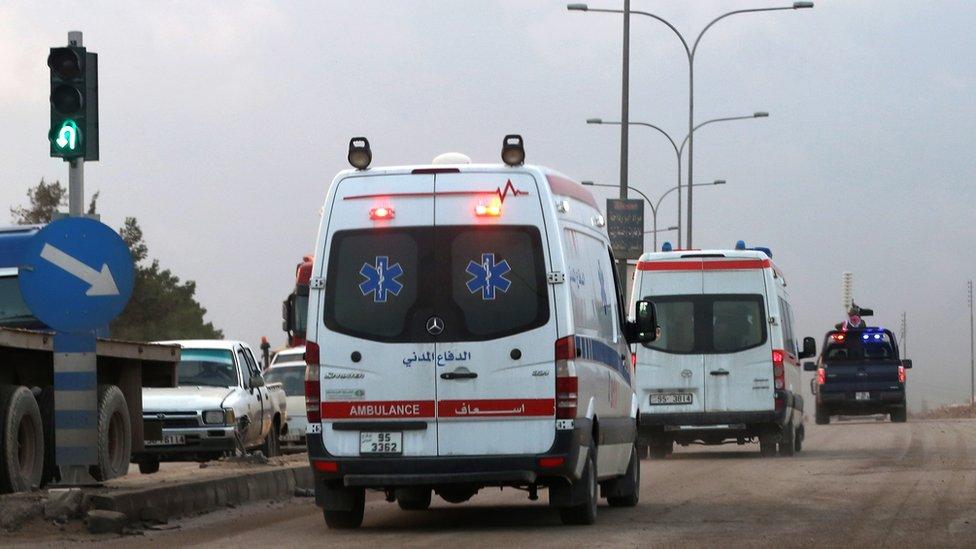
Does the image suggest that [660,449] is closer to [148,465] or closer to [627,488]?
[148,465]

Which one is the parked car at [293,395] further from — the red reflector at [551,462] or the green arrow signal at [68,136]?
the red reflector at [551,462]

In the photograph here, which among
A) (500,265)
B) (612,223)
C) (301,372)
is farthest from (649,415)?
(612,223)

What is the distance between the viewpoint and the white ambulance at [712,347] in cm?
2570

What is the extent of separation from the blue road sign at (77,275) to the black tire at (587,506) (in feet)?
11.1

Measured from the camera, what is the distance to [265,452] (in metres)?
26.5

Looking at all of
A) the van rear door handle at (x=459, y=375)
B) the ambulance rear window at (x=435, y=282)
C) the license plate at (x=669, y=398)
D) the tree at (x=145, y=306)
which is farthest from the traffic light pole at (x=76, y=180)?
the tree at (x=145, y=306)

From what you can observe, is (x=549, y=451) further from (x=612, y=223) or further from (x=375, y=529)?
(x=612, y=223)

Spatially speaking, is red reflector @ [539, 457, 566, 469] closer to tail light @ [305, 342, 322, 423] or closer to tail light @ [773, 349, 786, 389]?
tail light @ [305, 342, 322, 423]

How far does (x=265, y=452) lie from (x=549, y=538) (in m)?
13.9

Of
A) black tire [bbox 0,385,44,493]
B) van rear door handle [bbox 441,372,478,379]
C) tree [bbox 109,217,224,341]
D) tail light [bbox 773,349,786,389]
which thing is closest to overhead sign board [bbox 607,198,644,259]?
tail light [bbox 773,349,786,389]

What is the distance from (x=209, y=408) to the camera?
2391cm

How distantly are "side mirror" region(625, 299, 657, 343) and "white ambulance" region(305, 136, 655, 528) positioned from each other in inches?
82.0

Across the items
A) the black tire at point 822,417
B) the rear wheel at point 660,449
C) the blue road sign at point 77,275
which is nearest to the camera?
the blue road sign at point 77,275

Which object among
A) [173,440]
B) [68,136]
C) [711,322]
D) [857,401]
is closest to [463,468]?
[68,136]
